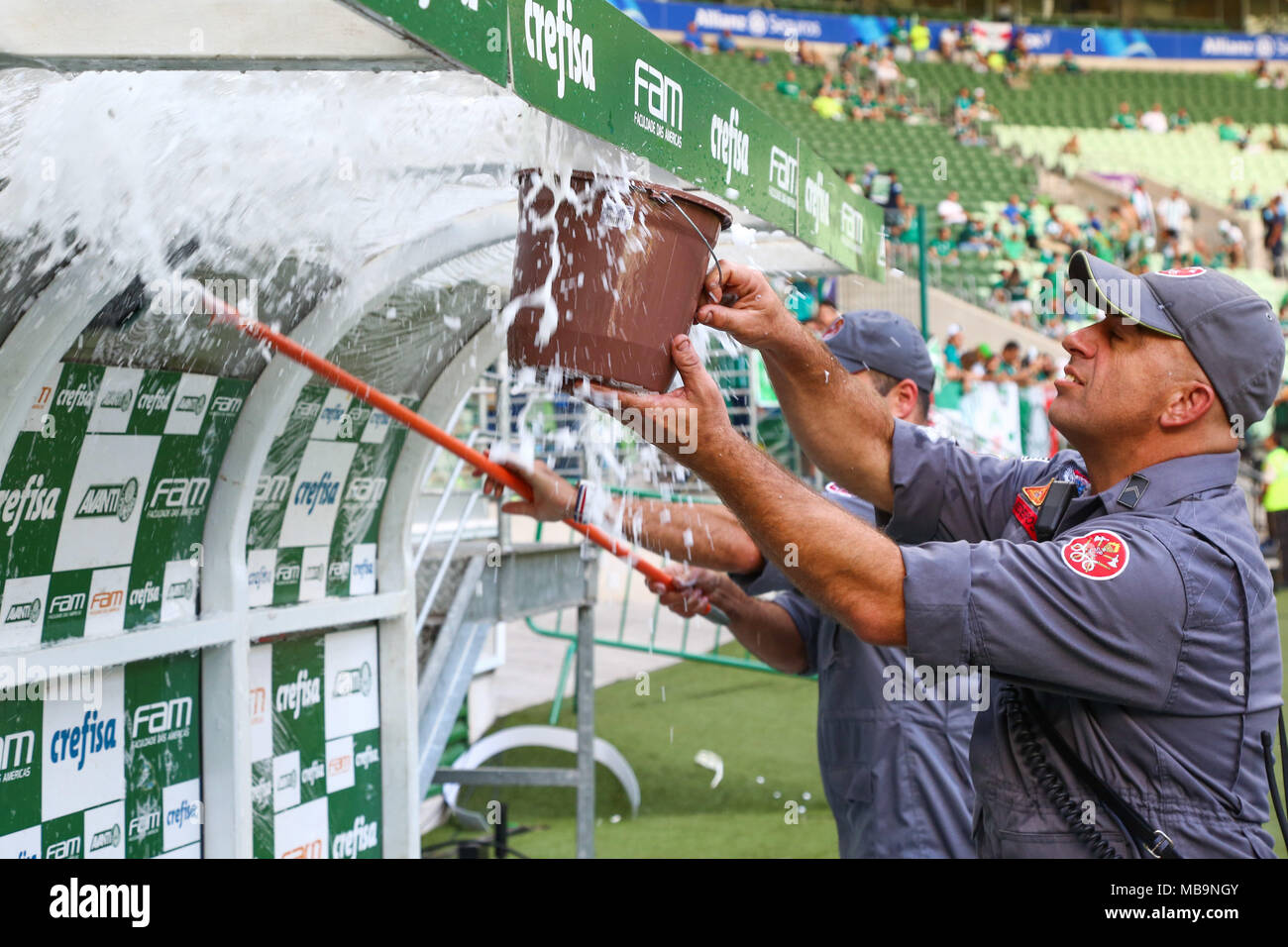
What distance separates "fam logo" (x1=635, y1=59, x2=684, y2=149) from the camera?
7.36ft

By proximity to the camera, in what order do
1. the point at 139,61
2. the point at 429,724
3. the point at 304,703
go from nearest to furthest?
the point at 139,61 < the point at 304,703 < the point at 429,724

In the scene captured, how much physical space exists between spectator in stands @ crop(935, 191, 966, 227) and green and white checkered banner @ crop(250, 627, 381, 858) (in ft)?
53.4

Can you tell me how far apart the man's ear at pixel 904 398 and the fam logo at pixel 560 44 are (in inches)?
56.6

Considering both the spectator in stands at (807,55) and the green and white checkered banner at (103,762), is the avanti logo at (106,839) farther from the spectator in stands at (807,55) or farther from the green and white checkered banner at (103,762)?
the spectator in stands at (807,55)

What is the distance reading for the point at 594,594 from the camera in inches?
210

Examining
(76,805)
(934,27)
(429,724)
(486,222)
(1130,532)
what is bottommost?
(429,724)

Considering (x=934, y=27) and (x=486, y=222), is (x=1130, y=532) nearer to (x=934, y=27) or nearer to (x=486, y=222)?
(x=486, y=222)

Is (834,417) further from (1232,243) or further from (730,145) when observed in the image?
(1232,243)

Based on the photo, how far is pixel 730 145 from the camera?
270 cm

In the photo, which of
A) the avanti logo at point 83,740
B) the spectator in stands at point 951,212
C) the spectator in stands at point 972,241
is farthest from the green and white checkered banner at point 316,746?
the spectator in stands at point 951,212

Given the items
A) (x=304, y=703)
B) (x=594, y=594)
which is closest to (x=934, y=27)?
(x=594, y=594)

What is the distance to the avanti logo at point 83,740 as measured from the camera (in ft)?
9.23

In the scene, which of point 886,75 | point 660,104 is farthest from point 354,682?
point 886,75

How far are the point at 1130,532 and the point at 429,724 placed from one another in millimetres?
3407
